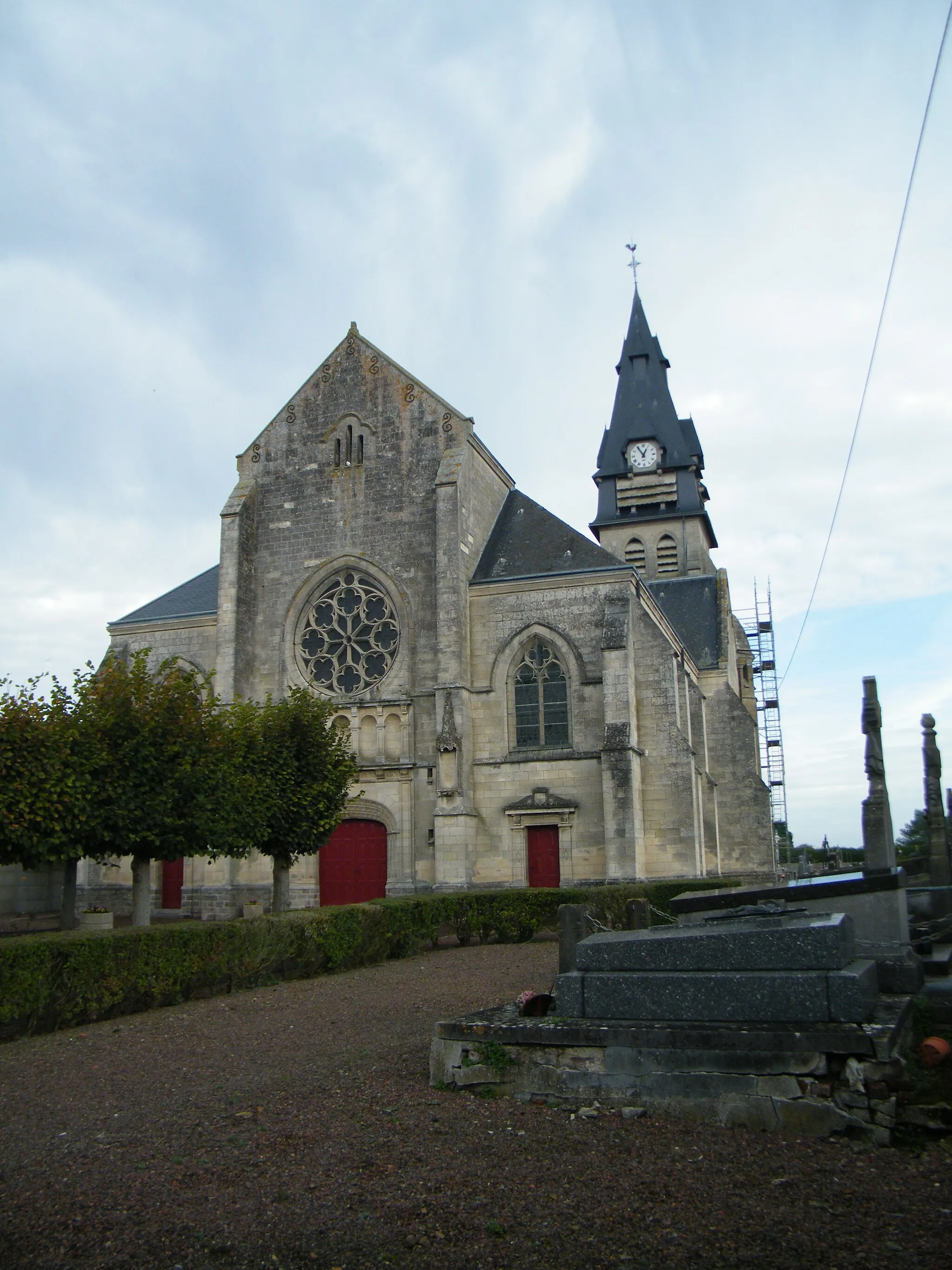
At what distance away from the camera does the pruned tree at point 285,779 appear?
53.4ft

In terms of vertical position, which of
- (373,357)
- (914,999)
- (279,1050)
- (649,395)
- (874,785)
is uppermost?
(649,395)

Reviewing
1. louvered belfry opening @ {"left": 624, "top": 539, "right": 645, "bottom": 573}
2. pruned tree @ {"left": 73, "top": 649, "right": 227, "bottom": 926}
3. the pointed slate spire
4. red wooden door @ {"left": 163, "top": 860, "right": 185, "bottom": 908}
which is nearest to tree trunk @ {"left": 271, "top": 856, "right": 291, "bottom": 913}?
pruned tree @ {"left": 73, "top": 649, "right": 227, "bottom": 926}

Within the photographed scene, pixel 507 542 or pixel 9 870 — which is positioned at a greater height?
pixel 507 542

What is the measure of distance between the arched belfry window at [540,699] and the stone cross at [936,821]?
9.50 metres

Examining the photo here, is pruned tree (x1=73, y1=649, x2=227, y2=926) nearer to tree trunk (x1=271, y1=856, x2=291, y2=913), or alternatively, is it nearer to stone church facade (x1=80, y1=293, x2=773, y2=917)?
tree trunk (x1=271, y1=856, x2=291, y2=913)

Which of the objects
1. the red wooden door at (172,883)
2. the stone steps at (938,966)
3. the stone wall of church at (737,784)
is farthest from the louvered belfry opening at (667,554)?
the stone steps at (938,966)

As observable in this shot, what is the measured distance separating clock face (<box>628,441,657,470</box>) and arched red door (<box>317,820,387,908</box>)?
24219 mm

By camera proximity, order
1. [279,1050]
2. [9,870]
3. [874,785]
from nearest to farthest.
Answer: [279,1050], [874,785], [9,870]

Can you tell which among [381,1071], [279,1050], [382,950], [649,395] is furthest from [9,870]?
[649,395]

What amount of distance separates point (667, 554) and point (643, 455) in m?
4.54

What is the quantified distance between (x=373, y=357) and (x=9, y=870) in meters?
14.4

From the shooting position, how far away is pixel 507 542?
82.8 feet

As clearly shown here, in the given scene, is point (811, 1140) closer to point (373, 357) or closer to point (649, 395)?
point (373, 357)

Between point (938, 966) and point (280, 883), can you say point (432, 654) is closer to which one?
point (280, 883)
